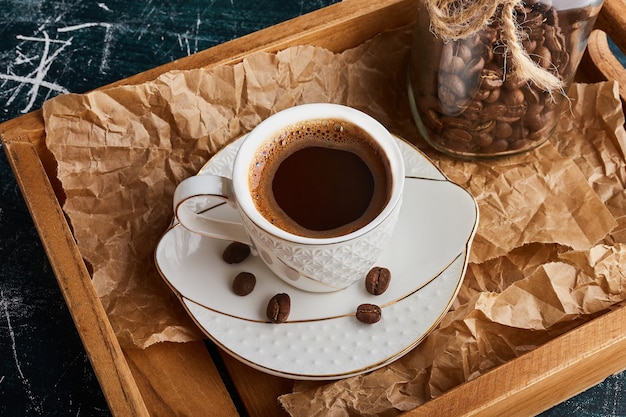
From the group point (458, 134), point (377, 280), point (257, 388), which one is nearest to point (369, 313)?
point (377, 280)

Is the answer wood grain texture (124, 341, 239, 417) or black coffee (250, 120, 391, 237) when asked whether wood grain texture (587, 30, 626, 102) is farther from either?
wood grain texture (124, 341, 239, 417)

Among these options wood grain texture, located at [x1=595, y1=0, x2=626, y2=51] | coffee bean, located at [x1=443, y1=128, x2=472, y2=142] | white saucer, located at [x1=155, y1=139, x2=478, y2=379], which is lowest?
white saucer, located at [x1=155, y1=139, x2=478, y2=379]

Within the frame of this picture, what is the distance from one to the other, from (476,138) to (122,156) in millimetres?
437

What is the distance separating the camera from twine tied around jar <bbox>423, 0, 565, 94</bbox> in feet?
→ 2.61

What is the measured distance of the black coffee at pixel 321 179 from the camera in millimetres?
834

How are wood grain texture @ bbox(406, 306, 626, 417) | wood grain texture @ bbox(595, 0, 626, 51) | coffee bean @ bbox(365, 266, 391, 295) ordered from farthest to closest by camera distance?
wood grain texture @ bbox(595, 0, 626, 51) < coffee bean @ bbox(365, 266, 391, 295) < wood grain texture @ bbox(406, 306, 626, 417)

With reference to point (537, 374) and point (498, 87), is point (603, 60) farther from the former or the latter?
point (537, 374)

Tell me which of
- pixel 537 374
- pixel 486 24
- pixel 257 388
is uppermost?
pixel 486 24

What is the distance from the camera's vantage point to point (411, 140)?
1.04 metres

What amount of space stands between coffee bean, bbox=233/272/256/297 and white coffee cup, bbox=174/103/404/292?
3cm

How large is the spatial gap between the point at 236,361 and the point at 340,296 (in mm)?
138

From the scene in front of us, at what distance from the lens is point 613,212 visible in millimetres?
964

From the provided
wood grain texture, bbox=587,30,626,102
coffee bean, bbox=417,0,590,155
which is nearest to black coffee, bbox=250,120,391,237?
coffee bean, bbox=417,0,590,155

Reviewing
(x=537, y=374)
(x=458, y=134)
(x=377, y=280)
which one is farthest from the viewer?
(x=458, y=134)
